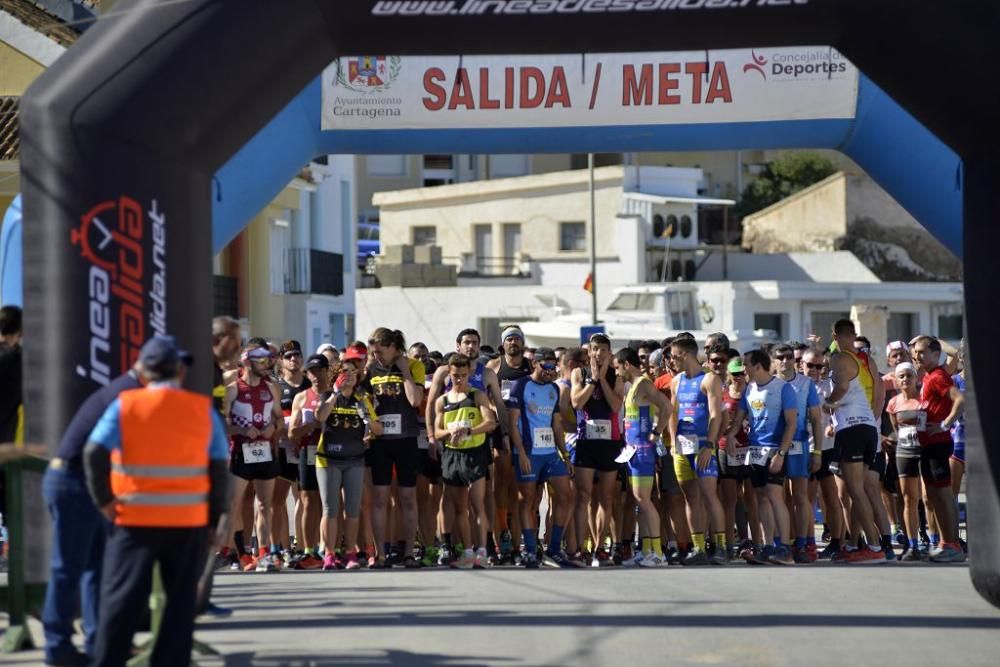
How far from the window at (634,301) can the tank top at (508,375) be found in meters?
30.4

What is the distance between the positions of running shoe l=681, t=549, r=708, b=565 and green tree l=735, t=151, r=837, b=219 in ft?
176

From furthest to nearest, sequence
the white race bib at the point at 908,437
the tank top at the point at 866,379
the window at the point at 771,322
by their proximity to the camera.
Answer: the window at the point at 771,322 → the tank top at the point at 866,379 → the white race bib at the point at 908,437

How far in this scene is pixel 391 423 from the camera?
12.4 m

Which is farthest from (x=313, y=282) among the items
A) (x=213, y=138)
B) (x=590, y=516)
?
(x=213, y=138)

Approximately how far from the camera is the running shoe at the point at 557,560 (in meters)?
12.5

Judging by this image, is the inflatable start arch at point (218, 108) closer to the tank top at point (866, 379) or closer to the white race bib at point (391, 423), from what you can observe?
the white race bib at point (391, 423)

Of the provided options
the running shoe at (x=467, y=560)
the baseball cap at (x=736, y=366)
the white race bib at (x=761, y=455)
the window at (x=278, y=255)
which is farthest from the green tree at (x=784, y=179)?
the running shoe at (x=467, y=560)

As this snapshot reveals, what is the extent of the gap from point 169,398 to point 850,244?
52.2m

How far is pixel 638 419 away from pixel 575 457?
2.27 feet

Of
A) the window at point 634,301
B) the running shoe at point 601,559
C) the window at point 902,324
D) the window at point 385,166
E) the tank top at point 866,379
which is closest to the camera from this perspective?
the running shoe at point 601,559

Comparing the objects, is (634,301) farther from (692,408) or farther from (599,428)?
(692,408)

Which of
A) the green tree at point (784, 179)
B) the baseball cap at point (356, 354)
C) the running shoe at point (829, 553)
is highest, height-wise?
the green tree at point (784, 179)

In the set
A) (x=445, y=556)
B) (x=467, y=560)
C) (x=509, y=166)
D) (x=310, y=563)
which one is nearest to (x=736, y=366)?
(x=467, y=560)

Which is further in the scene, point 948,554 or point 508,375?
point 508,375
